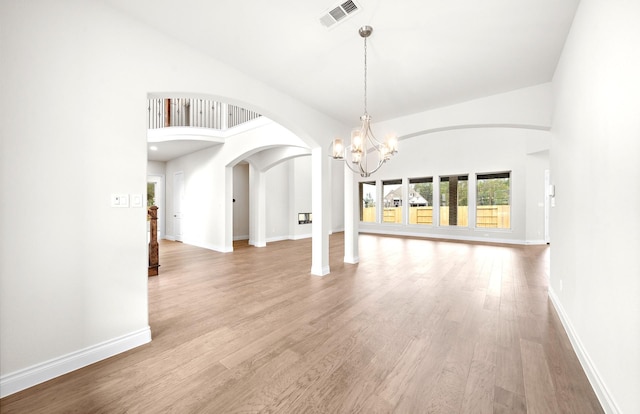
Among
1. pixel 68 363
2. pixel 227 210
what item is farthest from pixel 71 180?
pixel 227 210

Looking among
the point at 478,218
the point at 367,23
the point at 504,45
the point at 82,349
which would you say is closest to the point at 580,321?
the point at 504,45

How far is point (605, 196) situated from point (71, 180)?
151 inches

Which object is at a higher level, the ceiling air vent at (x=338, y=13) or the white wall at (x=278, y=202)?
the ceiling air vent at (x=338, y=13)

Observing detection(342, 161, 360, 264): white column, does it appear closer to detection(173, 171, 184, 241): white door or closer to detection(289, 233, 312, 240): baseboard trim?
detection(289, 233, 312, 240): baseboard trim

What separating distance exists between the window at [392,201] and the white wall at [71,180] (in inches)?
377

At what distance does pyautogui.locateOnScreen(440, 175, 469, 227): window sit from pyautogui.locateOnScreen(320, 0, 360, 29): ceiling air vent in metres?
8.40

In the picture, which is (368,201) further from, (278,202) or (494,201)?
(494,201)

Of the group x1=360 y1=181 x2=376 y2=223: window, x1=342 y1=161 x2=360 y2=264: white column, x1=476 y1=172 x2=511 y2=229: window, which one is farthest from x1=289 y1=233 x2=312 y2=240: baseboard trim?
x1=476 y1=172 x2=511 y2=229: window

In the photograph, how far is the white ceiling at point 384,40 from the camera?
214 centimetres

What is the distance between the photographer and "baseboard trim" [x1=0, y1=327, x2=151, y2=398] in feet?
5.48

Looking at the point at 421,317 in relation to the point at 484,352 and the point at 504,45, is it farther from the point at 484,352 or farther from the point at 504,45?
the point at 504,45

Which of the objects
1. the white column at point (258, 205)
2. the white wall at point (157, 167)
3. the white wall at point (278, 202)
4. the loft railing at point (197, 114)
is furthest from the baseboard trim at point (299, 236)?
the white wall at point (157, 167)

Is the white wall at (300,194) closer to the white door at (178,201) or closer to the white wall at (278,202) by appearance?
the white wall at (278,202)

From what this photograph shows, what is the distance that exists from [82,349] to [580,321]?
4.08 meters
